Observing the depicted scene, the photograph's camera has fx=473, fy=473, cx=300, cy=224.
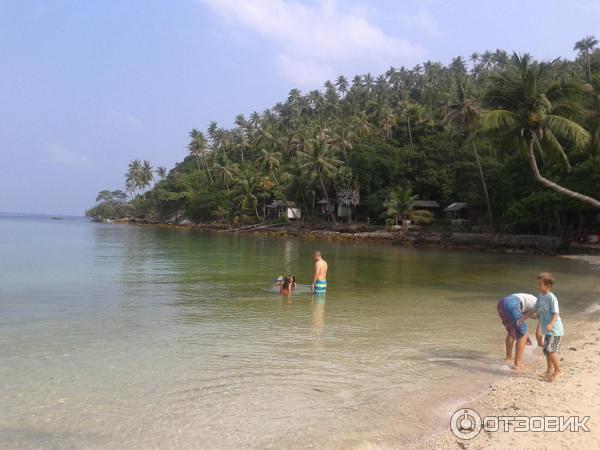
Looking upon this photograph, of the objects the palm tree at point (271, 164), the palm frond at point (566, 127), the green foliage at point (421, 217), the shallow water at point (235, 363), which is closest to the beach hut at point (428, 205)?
the green foliage at point (421, 217)

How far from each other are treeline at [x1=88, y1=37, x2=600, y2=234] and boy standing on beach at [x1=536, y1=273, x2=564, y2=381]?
14305mm

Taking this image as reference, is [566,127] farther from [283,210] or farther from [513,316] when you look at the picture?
[283,210]

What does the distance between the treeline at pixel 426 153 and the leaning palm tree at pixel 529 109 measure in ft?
0.18

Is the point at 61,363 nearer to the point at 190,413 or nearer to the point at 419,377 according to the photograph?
the point at 190,413

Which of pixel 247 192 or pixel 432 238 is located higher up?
pixel 247 192

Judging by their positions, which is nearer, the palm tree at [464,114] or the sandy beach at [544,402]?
the sandy beach at [544,402]

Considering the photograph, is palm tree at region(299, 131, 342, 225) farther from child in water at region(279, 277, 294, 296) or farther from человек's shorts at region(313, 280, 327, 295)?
человек's shorts at region(313, 280, 327, 295)

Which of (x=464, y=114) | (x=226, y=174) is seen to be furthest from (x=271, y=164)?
(x=464, y=114)

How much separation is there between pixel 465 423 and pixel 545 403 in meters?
1.36

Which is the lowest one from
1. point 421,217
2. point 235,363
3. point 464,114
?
point 235,363

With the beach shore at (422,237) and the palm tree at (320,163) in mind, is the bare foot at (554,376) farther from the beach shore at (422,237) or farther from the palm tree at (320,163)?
the palm tree at (320,163)

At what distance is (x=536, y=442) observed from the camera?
5.24 m

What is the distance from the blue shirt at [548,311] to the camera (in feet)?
23.4

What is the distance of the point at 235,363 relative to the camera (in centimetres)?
849
